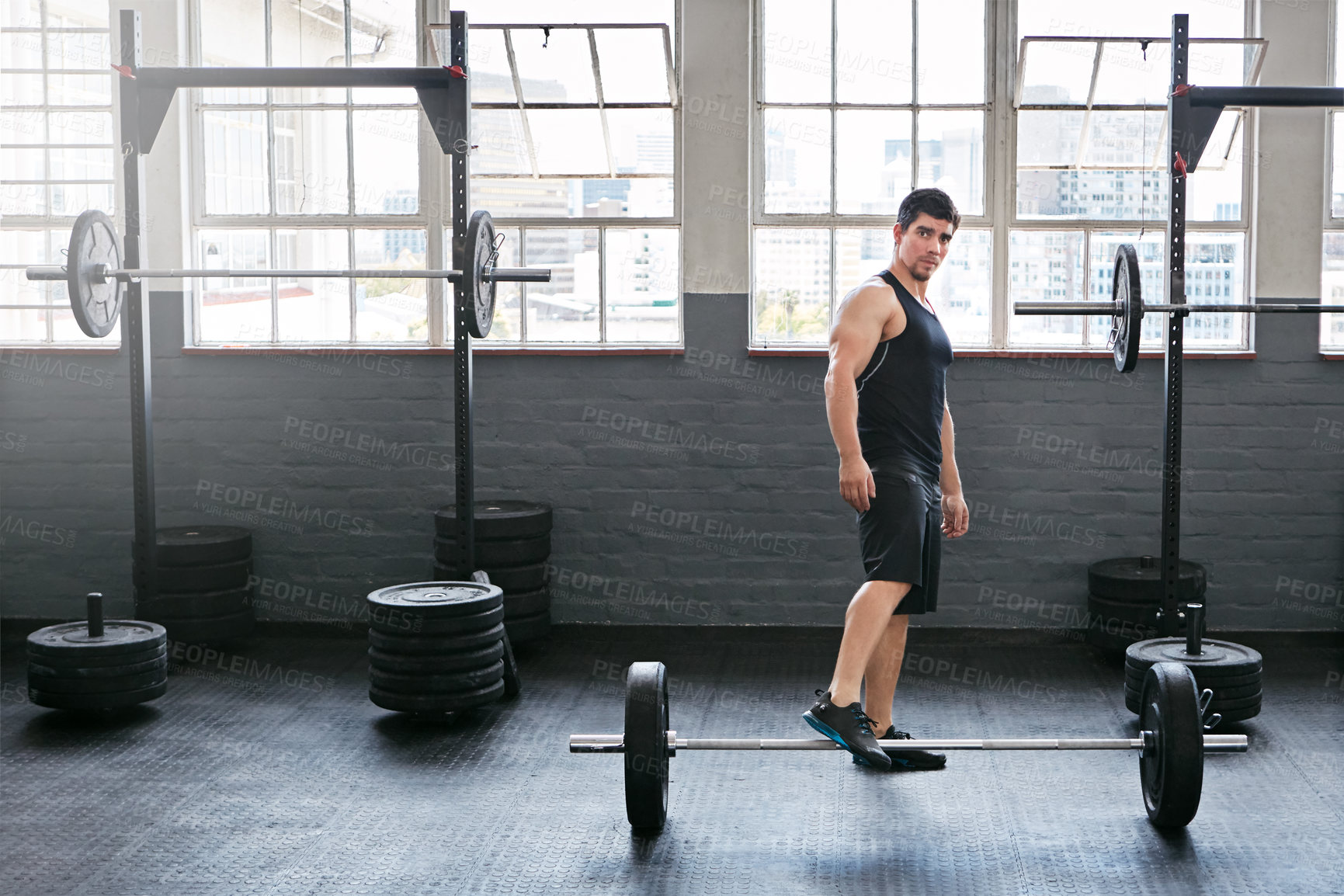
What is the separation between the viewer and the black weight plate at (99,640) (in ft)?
12.2

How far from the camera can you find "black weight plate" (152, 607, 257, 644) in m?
4.51

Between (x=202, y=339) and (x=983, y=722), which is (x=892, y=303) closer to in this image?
(x=983, y=722)

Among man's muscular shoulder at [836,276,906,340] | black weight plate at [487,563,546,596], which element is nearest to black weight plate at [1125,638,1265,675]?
man's muscular shoulder at [836,276,906,340]

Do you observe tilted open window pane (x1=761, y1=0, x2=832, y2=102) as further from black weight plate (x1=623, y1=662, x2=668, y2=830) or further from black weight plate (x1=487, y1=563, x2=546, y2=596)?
black weight plate (x1=623, y1=662, x2=668, y2=830)

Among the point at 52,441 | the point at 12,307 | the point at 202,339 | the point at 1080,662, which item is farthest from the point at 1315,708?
the point at 12,307

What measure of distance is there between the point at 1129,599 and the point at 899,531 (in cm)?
168

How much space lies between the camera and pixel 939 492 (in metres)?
3.29

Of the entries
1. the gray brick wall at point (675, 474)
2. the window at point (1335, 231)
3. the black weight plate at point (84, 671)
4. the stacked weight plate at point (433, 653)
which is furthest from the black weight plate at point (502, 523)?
the window at point (1335, 231)

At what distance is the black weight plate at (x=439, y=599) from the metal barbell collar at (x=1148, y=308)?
1773 mm

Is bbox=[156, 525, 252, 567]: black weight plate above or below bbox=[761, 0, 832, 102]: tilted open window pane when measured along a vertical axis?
below

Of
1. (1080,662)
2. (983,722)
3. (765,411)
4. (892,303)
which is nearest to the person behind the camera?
(892,303)

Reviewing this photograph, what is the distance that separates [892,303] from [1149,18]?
7.64 feet

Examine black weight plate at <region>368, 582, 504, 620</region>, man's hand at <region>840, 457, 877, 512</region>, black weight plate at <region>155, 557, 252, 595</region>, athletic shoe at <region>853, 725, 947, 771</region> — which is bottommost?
athletic shoe at <region>853, 725, 947, 771</region>

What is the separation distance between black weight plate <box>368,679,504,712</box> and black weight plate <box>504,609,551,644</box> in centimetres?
69
